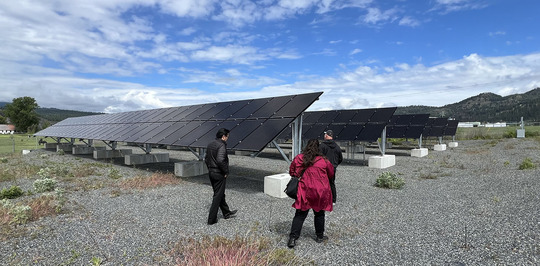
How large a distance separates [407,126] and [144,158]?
21.9m

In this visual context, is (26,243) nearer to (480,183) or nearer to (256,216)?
(256,216)

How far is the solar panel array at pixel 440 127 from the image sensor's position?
2944cm

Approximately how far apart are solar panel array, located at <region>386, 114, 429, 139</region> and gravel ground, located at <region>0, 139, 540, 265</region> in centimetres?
1284

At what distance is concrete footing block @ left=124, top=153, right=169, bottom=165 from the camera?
61.0ft

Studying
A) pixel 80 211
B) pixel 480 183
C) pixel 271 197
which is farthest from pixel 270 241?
pixel 480 183

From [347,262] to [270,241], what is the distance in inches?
64.2

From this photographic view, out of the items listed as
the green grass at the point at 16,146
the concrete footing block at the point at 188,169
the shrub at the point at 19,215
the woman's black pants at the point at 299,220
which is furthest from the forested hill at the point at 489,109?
the shrub at the point at 19,215

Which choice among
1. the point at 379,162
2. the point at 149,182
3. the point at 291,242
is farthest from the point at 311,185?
the point at 379,162

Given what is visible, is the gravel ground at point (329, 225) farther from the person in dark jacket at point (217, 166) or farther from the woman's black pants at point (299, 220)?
the person in dark jacket at point (217, 166)

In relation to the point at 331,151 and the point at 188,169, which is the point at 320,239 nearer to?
the point at 331,151

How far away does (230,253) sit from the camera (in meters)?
5.13

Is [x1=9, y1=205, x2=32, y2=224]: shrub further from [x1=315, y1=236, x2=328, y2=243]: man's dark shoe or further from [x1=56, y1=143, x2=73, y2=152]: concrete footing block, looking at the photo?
[x1=56, y1=143, x2=73, y2=152]: concrete footing block

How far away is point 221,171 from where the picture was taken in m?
7.18

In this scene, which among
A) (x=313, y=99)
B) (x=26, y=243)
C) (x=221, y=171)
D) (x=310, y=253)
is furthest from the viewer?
(x=313, y=99)
